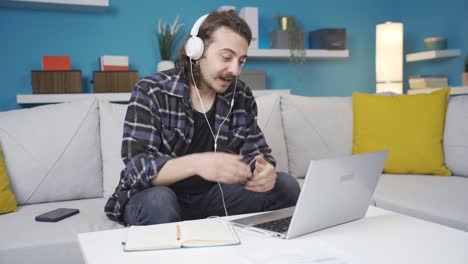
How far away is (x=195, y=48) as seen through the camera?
1513 mm

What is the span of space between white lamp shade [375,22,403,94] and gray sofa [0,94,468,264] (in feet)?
3.66

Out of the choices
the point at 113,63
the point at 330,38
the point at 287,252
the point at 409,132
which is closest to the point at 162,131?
the point at 287,252

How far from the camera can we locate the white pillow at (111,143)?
1988 millimetres

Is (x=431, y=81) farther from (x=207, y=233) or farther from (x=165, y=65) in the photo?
(x=207, y=233)

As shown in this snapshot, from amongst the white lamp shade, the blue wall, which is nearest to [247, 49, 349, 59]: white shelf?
the blue wall

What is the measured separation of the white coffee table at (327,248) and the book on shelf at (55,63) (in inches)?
74.9

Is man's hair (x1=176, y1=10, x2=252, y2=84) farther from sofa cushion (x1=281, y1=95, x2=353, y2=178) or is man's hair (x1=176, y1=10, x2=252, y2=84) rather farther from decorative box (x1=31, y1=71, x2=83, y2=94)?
decorative box (x1=31, y1=71, x2=83, y2=94)

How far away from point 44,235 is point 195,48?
2.53ft

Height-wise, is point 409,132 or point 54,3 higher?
point 54,3

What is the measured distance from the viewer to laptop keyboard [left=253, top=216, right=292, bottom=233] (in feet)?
3.39

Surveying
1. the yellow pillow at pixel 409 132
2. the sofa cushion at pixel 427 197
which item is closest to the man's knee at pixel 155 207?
the sofa cushion at pixel 427 197

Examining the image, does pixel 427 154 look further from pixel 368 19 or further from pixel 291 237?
pixel 368 19

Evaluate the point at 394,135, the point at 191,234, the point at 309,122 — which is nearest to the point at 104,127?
the point at 309,122

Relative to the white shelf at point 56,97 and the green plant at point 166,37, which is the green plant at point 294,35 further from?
the white shelf at point 56,97
